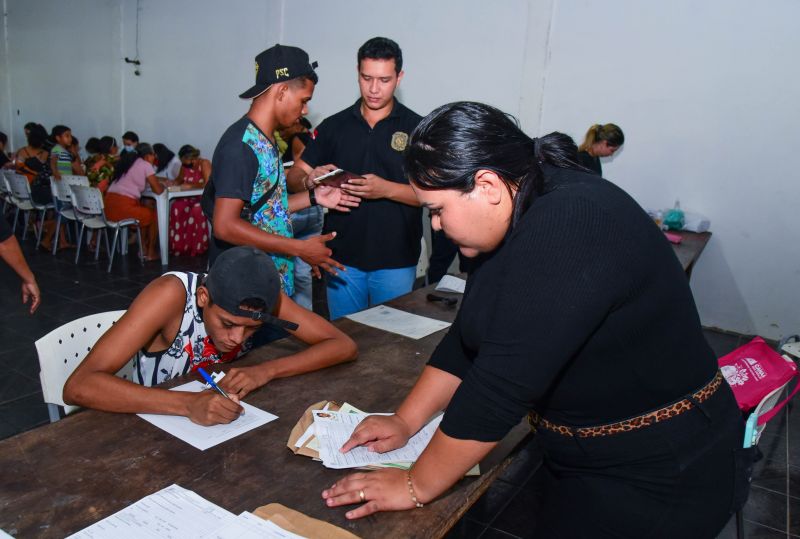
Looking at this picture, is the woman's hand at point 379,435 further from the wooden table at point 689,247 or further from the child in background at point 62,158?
the child in background at point 62,158

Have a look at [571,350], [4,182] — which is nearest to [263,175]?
[571,350]

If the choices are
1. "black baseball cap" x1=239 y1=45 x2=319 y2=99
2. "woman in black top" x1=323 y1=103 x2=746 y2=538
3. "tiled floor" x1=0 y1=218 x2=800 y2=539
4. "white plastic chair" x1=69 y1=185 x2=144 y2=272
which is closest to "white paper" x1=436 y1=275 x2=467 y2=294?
"tiled floor" x1=0 y1=218 x2=800 y2=539

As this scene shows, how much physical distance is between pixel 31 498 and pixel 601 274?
1.02m

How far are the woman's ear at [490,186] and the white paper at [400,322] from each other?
3.67ft

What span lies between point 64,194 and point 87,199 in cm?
59

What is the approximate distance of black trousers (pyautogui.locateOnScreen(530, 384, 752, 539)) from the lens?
954 mm

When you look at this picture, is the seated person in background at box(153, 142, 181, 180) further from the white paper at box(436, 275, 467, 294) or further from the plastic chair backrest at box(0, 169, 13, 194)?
the white paper at box(436, 275, 467, 294)

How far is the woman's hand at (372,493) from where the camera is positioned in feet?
3.47

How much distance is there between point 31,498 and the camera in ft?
3.32

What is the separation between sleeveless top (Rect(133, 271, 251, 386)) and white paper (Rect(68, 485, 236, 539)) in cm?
62

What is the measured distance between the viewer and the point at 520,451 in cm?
142

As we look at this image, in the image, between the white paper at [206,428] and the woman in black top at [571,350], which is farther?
the white paper at [206,428]

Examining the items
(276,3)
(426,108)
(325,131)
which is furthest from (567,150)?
(276,3)

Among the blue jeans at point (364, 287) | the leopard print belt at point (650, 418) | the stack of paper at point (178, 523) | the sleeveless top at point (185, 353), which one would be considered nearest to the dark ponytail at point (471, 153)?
the leopard print belt at point (650, 418)
